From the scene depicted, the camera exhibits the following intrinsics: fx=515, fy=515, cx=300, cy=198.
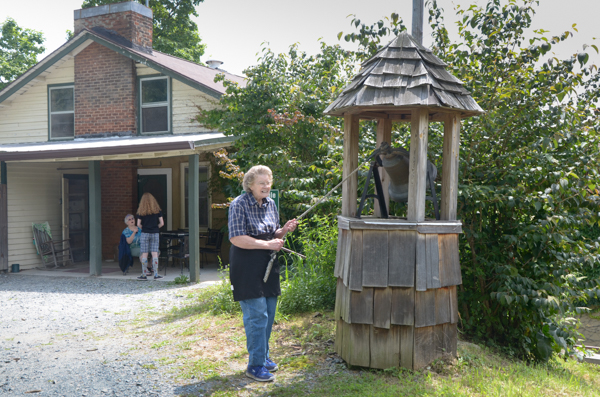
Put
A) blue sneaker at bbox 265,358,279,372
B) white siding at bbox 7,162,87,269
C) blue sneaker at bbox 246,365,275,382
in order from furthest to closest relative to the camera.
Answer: white siding at bbox 7,162,87,269, blue sneaker at bbox 265,358,279,372, blue sneaker at bbox 246,365,275,382

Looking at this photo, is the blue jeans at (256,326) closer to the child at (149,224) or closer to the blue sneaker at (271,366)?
the blue sneaker at (271,366)

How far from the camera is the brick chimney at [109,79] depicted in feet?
41.8

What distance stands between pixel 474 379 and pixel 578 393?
833mm

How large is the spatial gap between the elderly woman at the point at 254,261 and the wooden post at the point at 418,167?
41.3 inches

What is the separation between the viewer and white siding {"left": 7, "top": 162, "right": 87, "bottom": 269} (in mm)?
11875

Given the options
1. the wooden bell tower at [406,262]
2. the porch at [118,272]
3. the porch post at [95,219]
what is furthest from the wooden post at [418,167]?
the porch post at [95,219]

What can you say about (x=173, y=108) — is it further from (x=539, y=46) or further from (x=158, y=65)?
(x=539, y=46)

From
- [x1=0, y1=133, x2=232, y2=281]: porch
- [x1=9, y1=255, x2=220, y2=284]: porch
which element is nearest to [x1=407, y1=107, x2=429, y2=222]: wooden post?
[x1=9, y1=255, x2=220, y2=284]: porch

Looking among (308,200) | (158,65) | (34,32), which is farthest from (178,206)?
(34,32)

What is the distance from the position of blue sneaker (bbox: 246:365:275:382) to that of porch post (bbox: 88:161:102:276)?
22.8 feet

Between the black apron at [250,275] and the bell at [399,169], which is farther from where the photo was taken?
the bell at [399,169]

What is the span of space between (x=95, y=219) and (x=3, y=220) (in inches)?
112

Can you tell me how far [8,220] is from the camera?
11.8 m

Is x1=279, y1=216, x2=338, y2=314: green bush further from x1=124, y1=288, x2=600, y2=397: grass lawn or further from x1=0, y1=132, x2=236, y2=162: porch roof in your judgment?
x1=0, y1=132, x2=236, y2=162: porch roof
